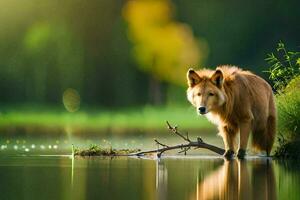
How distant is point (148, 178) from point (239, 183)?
1.20m

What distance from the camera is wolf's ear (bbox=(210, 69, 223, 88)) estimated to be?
45.0 ft

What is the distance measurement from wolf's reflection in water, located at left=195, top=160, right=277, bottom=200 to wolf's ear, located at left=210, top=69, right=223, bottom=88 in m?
1.07

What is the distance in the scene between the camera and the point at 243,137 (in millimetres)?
14078

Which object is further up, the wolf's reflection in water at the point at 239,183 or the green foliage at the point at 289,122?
the green foliage at the point at 289,122

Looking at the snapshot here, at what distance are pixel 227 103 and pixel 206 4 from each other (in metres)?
18.5

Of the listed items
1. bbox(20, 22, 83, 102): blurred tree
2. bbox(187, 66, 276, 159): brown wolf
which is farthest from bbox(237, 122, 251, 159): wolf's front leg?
Result: bbox(20, 22, 83, 102): blurred tree

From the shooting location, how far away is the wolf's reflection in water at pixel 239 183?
9578 mm

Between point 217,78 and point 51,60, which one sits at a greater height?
point 51,60

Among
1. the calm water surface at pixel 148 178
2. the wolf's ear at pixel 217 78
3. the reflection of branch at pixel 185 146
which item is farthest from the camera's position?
the reflection of branch at pixel 185 146

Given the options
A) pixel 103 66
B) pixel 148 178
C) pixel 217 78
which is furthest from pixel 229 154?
pixel 103 66

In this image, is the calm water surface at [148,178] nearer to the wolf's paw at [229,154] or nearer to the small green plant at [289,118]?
the wolf's paw at [229,154]

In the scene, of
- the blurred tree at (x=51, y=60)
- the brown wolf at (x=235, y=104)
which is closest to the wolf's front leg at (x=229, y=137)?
the brown wolf at (x=235, y=104)

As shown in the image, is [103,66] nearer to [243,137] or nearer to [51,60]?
[51,60]

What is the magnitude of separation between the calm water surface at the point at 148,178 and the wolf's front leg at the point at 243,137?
0.17m
